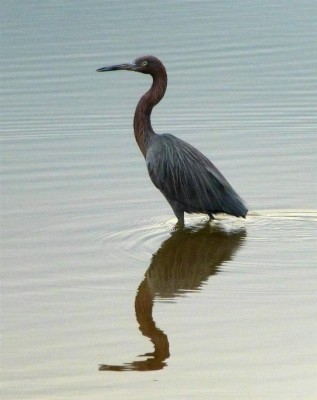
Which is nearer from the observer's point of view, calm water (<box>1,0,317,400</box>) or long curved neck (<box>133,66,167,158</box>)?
calm water (<box>1,0,317,400</box>)

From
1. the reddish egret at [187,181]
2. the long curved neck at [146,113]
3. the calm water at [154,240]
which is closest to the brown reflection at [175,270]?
the calm water at [154,240]

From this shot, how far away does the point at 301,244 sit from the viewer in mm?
10453

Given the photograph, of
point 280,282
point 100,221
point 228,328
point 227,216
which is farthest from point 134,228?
point 228,328

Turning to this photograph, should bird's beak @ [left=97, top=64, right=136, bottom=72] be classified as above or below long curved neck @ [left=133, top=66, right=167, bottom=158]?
above

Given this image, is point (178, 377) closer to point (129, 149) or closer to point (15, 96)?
point (129, 149)

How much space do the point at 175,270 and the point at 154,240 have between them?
875 mm

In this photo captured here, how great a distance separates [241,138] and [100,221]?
3758 mm

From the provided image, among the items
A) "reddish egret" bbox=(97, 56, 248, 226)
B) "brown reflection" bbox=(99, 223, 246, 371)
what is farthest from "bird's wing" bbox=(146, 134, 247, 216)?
"brown reflection" bbox=(99, 223, 246, 371)

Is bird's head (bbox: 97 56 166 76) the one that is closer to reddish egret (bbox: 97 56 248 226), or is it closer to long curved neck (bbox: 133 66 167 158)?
long curved neck (bbox: 133 66 167 158)

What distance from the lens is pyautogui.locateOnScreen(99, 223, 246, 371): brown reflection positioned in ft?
26.2

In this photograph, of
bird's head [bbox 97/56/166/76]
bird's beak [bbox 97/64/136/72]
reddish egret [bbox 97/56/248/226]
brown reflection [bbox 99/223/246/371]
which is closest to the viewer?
brown reflection [bbox 99/223/246/371]

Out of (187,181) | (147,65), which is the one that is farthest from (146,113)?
(187,181)

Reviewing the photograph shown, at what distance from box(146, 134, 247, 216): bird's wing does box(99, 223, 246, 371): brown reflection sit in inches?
8.9

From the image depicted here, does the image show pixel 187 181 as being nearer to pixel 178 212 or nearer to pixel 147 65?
pixel 178 212
